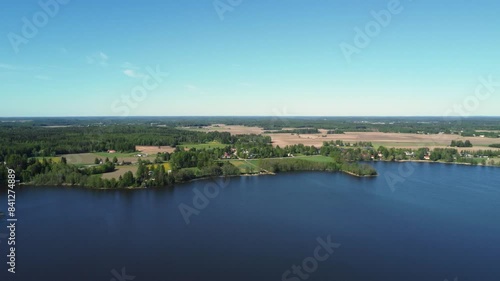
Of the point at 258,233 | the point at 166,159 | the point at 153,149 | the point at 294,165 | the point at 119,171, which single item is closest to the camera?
the point at 258,233

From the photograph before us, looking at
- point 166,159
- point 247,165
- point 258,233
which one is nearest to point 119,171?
point 166,159

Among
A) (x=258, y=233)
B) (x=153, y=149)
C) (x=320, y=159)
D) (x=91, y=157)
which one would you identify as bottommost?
(x=258, y=233)

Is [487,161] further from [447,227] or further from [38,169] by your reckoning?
[38,169]

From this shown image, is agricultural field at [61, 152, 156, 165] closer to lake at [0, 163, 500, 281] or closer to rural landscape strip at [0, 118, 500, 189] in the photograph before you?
rural landscape strip at [0, 118, 500, 189]

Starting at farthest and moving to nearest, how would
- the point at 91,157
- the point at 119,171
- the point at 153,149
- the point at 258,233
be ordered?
1. the point at 153,149
2. the point at 91,157
3. the point at 119,171
4. the point at 258,233

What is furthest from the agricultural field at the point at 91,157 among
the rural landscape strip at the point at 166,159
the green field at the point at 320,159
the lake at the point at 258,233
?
the green field at the point at 320,159

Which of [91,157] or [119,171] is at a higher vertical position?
[91,157]

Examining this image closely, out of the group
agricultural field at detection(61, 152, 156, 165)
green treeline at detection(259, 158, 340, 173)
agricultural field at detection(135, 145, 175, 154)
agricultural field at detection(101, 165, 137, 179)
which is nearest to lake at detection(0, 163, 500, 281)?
agricultural field at detection(101, 165, 137, 179)

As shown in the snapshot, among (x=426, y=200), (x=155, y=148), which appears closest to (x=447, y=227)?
(x=426, y=200)

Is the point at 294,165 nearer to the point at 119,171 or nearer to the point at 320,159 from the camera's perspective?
the point at 320,159
